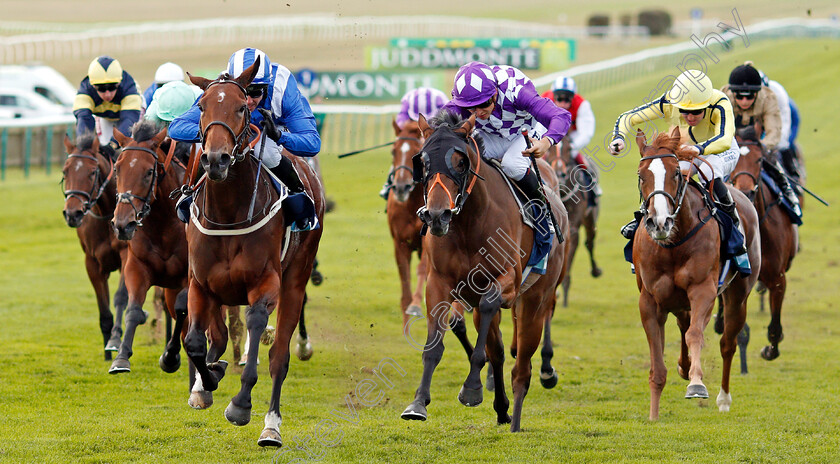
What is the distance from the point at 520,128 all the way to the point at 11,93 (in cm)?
2199

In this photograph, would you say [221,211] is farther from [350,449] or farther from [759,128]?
[759,128]

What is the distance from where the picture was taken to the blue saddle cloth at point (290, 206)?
6.09m

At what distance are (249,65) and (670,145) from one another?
2688mm

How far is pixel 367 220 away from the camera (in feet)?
62.3

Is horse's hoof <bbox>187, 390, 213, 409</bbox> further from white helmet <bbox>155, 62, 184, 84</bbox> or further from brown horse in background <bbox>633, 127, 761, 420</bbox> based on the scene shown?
white helmet <bbox>155, 62, 184, 84</bbox>

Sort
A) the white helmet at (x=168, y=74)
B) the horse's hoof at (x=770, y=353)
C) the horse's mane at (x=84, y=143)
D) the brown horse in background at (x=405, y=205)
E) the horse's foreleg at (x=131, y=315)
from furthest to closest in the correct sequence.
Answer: the brown horse in background at (x=405, y=205)
the horse's hoof at (x=770, y=353)
the white helmet at (x=168, y=74)
the horse's mane at (x=84, y=143)
the horse's foreleg at (x=131, y=315)

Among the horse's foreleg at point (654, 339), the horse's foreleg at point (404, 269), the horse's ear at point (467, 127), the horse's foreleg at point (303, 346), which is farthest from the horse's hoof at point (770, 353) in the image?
the horse's ear at point (467, 127)

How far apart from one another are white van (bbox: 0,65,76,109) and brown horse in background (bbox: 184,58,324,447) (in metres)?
22.8

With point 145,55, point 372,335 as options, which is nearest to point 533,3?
point 145,55

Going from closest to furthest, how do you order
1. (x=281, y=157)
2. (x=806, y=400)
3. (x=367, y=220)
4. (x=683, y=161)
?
(x=281, y=157)
(x=683, y=161)
(x=806, y=400)
(x=367, y=220)

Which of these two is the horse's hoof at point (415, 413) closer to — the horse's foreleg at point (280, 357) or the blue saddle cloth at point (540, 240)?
the horse's foreleg at point (280, 357)

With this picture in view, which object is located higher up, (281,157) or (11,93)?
(281,157)

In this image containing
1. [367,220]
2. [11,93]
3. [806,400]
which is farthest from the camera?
[11,93]

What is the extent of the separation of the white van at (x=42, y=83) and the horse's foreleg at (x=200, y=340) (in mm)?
22855
